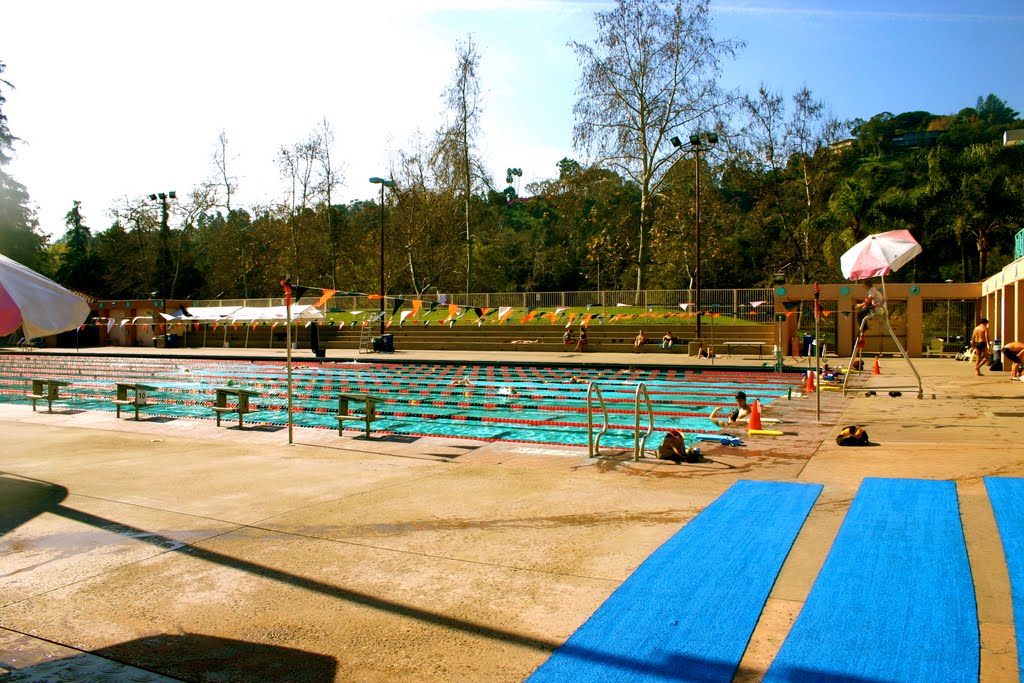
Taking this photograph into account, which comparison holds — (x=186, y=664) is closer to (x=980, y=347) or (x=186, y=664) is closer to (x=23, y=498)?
(x=23, y=498)

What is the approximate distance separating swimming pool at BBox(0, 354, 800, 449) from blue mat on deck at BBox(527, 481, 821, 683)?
4582 millimetres

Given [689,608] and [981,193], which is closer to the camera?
[689,608]

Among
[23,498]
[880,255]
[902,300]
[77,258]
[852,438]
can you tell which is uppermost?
[77,258]

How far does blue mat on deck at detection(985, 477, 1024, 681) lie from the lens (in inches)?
151

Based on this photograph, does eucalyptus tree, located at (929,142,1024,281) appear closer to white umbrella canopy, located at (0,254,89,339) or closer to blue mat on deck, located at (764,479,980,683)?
blue mat on deck, located at (764,479,980,683)

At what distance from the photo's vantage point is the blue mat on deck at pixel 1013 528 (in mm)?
3841

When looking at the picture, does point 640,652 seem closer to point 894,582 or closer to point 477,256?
point 894,582

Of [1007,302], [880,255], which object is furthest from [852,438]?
[1007,302]

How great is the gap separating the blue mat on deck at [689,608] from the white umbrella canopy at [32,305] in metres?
4.25

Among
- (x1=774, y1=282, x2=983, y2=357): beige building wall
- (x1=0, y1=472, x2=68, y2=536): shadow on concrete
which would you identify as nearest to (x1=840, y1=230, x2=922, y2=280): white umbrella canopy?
(x1=0, y1=472, x2=68, y2=536): shadow on concrete

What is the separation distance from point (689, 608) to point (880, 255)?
1241 centimetres

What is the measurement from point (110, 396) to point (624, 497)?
15746 mm

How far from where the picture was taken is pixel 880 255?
14414 mm

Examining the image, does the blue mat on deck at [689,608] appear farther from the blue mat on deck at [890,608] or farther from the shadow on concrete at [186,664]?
the shadow on concrete at [186,664]
